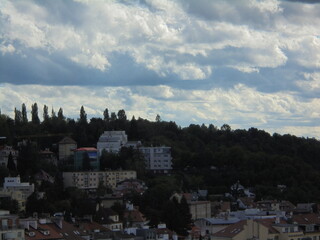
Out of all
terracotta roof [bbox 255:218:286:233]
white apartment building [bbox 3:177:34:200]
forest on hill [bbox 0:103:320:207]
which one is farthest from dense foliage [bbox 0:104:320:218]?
terracotta roof [bbox 255:218:286:233]

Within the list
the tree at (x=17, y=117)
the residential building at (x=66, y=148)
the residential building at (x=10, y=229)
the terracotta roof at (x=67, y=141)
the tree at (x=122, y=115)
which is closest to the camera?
the residential building at (x=10, y=229)

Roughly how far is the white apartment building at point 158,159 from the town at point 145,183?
0.16m

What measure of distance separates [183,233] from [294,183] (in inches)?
1960

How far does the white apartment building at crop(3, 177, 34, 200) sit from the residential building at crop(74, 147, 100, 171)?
85.4 ft

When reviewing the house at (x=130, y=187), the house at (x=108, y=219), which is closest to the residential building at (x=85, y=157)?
the house at (x=130, y=187)

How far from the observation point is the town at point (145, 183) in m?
65.1

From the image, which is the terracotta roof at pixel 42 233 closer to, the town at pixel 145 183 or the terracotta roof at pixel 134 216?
the town at pixel 145 183

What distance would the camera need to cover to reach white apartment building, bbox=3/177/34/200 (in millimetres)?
94431

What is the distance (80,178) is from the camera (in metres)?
117

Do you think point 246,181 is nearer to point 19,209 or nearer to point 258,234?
point 19,209

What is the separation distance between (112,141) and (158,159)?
28.2 feet

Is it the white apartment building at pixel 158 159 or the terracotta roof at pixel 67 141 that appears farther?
the terracotta roof at pixel 67 141

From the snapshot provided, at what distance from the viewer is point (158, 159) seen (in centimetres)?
13388

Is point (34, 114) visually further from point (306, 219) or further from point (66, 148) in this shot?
point (306, 219)
